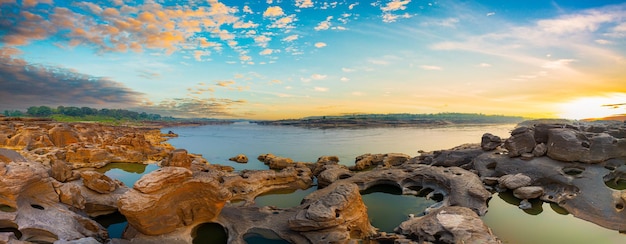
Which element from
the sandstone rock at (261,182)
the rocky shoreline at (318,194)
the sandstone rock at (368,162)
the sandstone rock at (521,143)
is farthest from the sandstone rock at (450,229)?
the sandstone rock at (368,162)

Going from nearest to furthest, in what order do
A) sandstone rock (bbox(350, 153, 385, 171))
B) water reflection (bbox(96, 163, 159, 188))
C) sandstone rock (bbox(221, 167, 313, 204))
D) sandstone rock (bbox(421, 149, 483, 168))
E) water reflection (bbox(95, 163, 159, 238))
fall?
water reflection (bbox(95, 163, 159, 238)) < sandstone rock (bbox(221, 167, 313, 204)) < water reflection (bbox(96, 163, 159, 188)) < sandstone rock (bbox(421, 149, 483, 168)) < sandstone rock (bbox(350, 153, 385, 171))

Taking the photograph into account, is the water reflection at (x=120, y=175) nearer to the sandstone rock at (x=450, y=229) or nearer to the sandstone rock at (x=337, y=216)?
the sandstone rock at (x=337, y=216)

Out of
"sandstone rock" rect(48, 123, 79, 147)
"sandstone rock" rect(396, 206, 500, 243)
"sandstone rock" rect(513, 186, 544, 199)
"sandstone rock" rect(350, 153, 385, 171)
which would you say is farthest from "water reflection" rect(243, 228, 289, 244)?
"sandstone rock" rect(48, 123, 79, 147)

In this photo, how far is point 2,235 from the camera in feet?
26.3

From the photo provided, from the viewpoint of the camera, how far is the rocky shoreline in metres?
10.4

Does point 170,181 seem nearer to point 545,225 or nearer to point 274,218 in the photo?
point 274,218

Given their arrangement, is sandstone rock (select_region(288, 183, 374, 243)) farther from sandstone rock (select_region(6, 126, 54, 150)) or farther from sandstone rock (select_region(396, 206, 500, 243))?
sandstone rock (select_region(6, 126, 54, 150))

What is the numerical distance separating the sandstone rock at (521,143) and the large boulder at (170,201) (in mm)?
19908

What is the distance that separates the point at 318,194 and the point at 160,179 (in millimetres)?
9242

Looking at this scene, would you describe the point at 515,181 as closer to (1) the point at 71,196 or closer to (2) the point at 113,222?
(2) the point at 113,222

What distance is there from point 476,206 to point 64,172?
70.9 ft

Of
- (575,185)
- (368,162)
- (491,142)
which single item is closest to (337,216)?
(575,185)

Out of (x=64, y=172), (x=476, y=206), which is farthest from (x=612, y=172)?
(x=64, y=172)

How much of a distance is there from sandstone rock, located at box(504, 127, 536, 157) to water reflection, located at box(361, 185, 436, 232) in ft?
26.3
